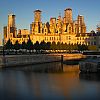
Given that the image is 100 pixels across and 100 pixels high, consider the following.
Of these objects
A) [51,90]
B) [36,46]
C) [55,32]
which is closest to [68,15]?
[55,32]

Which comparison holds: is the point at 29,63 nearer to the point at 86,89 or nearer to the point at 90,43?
the point at 86,89

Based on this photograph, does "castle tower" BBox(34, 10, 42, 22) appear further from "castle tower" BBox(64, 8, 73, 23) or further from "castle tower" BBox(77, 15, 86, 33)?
"castle tower" BBox(77, 15, 86, 33)

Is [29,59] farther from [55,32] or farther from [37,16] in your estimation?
[37,16]

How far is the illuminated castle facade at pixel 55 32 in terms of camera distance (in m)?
144

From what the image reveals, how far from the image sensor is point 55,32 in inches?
5974

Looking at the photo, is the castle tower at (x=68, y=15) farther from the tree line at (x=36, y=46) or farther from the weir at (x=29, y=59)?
the weir at (x=29, y=59)

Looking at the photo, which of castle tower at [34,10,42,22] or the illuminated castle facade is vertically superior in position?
castle tower at [34,10,42,22]

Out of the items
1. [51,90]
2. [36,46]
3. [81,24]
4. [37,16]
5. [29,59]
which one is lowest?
[51,90]

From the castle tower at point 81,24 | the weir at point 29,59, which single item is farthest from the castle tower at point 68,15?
the weir at point 29,59

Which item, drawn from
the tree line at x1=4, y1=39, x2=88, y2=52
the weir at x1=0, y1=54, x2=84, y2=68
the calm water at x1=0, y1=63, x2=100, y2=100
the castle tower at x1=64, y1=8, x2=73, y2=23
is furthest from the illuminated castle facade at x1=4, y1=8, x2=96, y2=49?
the calm water at x1=0, y1=63, x2=100, y2=100

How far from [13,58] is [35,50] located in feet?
145

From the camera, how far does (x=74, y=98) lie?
947 inches

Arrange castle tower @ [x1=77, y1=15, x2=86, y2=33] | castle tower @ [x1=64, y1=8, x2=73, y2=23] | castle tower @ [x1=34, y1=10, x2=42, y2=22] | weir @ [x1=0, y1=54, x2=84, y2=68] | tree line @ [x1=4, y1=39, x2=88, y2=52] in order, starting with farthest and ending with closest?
1. castle tower @ [x1=77, y1=15, x2=86, y2=33]
2. castle tower @ [x1=64, y1=8, x2=73, y2=23]
3. castle tower @ [x1=34, y1=10, x2=42, y2=22]
4. tree line @ [x1=4, y1=39, x2=88, y2=52]
5. weir @ [x1=0, y1=54, x2=84, y2=68]

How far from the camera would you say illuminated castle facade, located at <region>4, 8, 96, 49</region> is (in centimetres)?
14350
